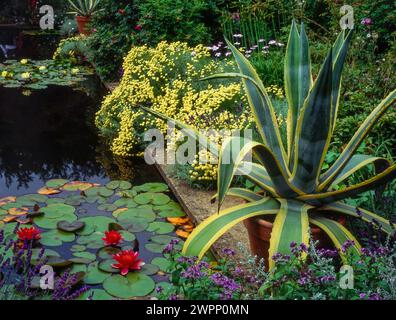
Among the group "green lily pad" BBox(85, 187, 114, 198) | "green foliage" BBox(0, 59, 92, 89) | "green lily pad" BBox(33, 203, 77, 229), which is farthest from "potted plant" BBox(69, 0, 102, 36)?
"green lily pad" BBox(33, 203, 77, 229)

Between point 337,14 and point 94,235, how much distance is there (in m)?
4.16

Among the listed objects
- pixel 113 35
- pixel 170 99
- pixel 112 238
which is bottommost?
pixel 112 238

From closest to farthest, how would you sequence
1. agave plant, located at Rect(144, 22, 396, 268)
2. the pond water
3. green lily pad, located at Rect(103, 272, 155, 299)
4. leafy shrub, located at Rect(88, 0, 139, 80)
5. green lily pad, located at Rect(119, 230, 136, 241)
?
agave plant, located at Rect(144, 22, 396, 268) → green lily pad, located at Rect(103, 272, 155, 299) → the pond water → green lily pad, located at Rect(119, 230, 136, 241) → leafy shrub, located at Rect(88, 0, 139, 80)

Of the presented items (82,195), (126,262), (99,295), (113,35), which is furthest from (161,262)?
(113,35)

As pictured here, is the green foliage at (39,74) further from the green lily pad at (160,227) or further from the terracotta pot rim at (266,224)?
the terracotta pot rim at (266,224)

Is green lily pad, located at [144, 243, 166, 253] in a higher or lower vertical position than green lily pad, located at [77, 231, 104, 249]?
lower

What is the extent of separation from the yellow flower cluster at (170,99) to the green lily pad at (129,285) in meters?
1.21

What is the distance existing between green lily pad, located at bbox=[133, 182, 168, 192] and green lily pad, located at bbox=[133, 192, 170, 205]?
87 mm

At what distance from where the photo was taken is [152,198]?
439 cm

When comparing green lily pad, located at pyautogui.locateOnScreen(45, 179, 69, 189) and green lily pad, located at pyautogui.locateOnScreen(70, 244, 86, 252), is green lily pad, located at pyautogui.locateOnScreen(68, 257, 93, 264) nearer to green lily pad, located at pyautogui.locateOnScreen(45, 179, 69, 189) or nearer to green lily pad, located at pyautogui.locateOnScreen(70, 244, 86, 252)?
green lily pad, located at pyautogui.locateOnScreen(70, 244, 86, 252)

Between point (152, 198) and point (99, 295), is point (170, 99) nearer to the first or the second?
point (152, 198)

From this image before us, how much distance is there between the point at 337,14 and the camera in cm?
646

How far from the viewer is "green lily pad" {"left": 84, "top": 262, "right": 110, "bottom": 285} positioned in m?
3.17

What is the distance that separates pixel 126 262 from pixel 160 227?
0.68m
